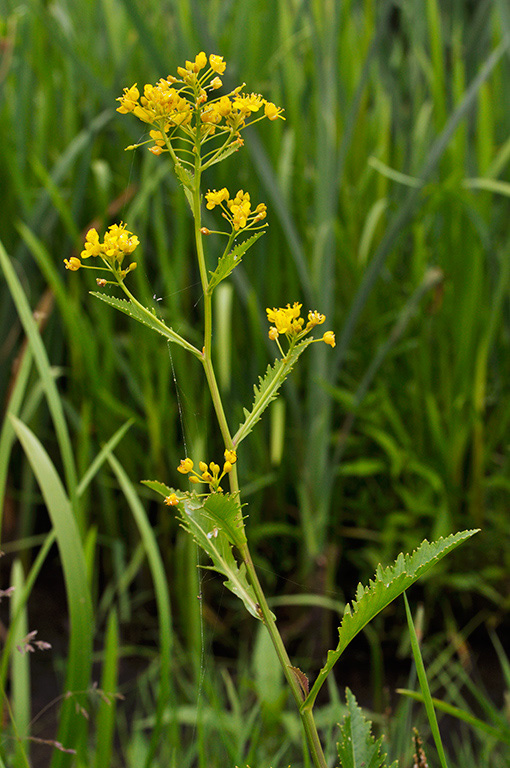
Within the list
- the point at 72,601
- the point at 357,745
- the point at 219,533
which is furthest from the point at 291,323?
the point at 72,601

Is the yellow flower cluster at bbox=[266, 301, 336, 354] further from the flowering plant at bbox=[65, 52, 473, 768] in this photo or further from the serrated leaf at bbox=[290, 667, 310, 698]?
the serrated leaf at bbox=[290, 667, 310, 698]

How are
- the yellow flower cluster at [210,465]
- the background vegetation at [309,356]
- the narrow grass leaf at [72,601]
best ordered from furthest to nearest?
the background vegetation at [309,356]
the narrow grass leaf at [72,601]
the yellow flower cluster at [210,465]

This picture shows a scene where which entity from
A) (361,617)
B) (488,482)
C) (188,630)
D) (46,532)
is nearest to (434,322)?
(488,482)

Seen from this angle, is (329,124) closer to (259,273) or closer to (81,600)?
(259,273)

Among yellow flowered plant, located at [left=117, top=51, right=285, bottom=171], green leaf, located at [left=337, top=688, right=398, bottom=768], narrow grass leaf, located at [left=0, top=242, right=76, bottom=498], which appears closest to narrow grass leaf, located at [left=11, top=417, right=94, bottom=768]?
narrow grass leaf, located at [left=0, top=242, right=76, bottom=498]

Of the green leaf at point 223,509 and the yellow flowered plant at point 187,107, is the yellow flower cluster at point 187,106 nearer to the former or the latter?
the yellow flowered plant at point 187,107

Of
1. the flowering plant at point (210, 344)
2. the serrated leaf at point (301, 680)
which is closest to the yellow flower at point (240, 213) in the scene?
the flowering plant at point (210, 344)
